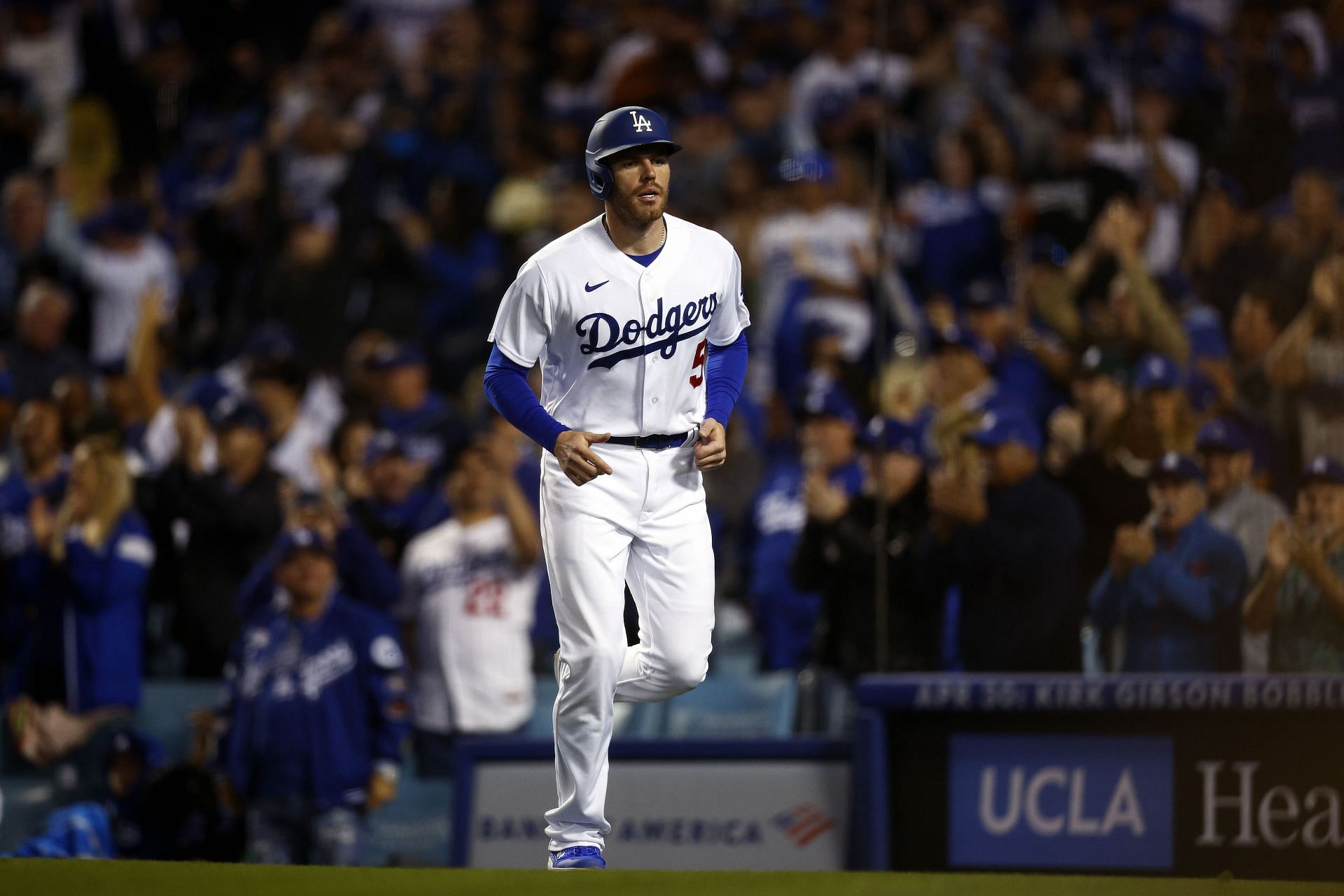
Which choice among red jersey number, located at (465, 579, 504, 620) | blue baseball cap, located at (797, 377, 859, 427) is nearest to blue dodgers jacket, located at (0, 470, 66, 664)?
red jersey number, located at (465, 579, 504, 620)

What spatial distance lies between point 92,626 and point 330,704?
1.07 m

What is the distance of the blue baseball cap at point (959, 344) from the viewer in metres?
5.91

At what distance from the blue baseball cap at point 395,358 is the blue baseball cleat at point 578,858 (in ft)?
12.9

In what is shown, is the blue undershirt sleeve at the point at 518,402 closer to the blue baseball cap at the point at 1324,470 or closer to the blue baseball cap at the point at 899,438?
the blue baseball cap at the point at 899,438

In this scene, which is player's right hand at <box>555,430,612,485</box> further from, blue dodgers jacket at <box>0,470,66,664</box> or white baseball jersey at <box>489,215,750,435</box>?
blue dodgers jacket at <box>0,470,66,664</box>

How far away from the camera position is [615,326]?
12.2 feet

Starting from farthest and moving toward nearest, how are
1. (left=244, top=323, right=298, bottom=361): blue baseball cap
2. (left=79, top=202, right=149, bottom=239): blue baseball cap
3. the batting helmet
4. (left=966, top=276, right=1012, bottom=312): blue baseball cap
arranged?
(left=79, top=202, right=149, bottom=239): blue baseball cap, (left=244, top=323, right=298, bottom=361): blue baseball cap, (left=966, top=276, right=1012, bottom=312): blue baseball cap, the batting helmet

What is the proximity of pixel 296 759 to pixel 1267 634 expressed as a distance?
3.41 meters

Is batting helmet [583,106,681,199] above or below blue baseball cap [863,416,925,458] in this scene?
above

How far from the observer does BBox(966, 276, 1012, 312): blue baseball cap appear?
20.8 ft

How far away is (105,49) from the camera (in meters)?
9.82

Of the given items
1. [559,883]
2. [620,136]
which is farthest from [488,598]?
[559,883]

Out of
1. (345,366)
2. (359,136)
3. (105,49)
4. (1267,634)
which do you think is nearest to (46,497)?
(345,366)

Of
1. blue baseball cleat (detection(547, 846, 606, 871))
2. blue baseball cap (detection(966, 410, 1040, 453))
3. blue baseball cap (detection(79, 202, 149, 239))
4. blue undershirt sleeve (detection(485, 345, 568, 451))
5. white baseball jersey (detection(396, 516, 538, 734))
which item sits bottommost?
blue baseball cleat (detection(547, 846, 606, 871))
